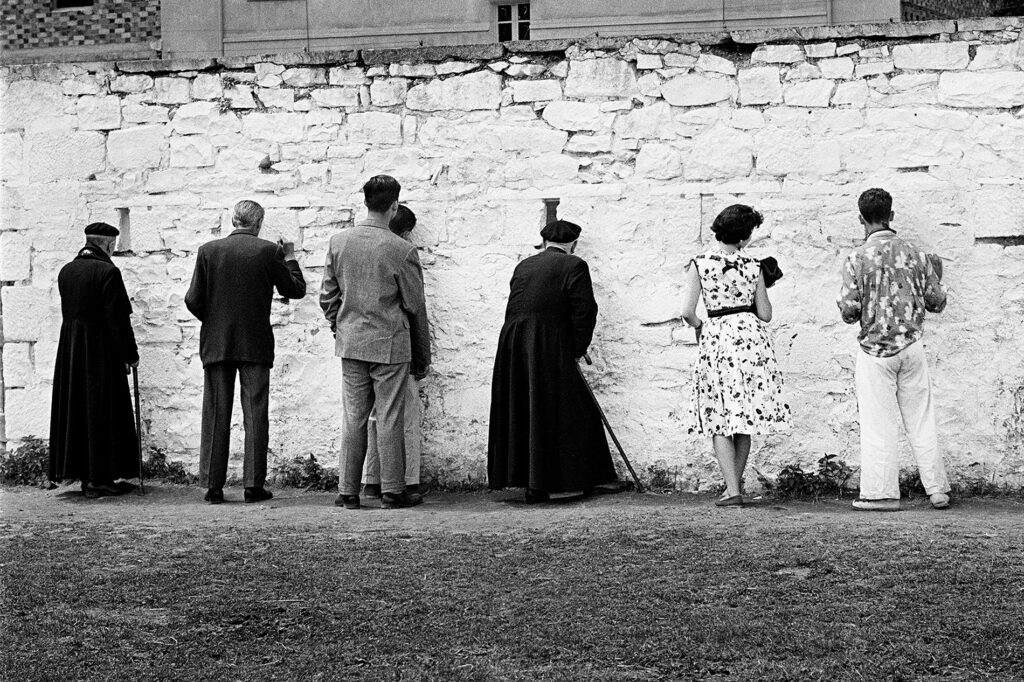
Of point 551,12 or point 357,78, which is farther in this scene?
point 551,12

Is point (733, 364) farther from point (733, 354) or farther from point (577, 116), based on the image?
point (577, 116)

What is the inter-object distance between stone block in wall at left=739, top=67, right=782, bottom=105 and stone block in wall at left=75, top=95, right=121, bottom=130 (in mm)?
3628

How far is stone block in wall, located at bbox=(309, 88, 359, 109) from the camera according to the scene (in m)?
7.39

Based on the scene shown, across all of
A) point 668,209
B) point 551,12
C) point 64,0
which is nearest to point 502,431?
point 668,209

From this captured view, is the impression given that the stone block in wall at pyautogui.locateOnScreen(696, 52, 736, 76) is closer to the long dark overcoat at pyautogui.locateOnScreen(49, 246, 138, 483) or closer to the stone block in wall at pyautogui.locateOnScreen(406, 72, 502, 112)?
the stone block in wall at pyautogui.locateOnScreen(406, 72, 502, 112)

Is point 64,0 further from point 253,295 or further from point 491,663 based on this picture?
point 491,663

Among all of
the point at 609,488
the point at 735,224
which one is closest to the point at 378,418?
the point at 609,488

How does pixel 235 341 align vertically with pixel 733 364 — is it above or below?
above

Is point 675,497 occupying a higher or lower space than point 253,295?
lower

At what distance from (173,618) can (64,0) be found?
17.0 metres

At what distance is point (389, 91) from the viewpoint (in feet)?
24.1

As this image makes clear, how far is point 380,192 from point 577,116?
1.25 meters

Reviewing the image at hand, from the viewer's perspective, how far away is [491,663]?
13.4 feet

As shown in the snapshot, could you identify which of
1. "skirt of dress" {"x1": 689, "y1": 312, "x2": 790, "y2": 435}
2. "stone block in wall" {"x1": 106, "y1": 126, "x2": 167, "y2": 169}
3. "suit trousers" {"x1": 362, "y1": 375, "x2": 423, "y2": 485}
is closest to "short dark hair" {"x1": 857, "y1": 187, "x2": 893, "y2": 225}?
"skirt of dress" {"x1": 689, "y1": 312, "x2": 790, "y2": 435}
